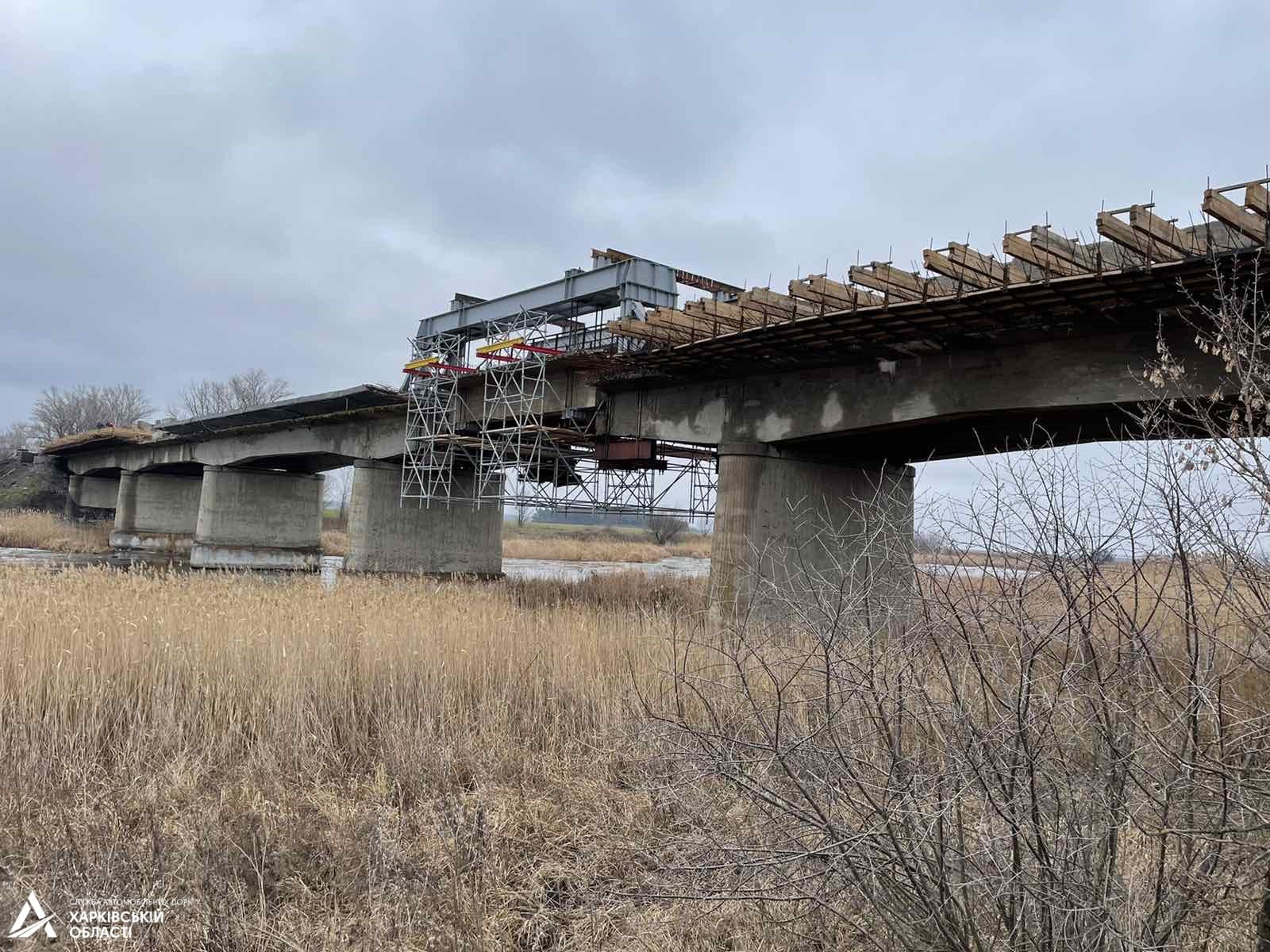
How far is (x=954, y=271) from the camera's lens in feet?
36.2

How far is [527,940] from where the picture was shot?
3893 millimetres

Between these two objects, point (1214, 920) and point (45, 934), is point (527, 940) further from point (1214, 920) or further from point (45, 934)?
point (1214, 920)

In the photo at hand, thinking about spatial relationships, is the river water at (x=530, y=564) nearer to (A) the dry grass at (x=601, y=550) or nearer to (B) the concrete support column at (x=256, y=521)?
(B) the concrete support column at (x=256, y=521)

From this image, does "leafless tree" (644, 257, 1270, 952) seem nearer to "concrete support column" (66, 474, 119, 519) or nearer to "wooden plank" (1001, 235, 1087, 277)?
"wooden plank" (1001, 235, 1087, 277)

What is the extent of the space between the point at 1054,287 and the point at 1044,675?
9.03m

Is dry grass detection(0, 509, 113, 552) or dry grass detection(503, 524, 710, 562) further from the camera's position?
dry grass detection(503, 524, 710, 562)

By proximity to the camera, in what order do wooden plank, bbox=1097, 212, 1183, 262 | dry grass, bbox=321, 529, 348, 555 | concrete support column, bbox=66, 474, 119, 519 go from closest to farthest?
1. wooden plank, bbox=1097, 212, 1183, 262
2. dry grass, bbox=321, 529, 348, 555
3. concrete support column, bbox=66, 474, 119, 519

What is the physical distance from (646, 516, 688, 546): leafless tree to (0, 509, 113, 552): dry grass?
37.7m

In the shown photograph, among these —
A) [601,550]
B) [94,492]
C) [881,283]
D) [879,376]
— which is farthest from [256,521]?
[881,283]

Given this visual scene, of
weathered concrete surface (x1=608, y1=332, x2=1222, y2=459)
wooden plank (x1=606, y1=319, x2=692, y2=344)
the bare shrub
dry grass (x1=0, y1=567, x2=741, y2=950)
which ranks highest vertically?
wooden plank (x1=606, y1=319, x2=692, y2=344)

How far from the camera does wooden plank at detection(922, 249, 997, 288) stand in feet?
35.2

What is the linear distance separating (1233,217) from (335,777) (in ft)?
32.3

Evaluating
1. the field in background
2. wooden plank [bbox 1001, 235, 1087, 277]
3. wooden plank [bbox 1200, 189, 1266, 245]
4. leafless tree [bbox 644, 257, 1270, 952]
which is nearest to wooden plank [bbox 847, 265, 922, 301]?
wooden plank [bbox 1001, 235, 1087, 277]

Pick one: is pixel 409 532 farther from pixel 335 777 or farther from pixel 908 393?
pixel 335 777
